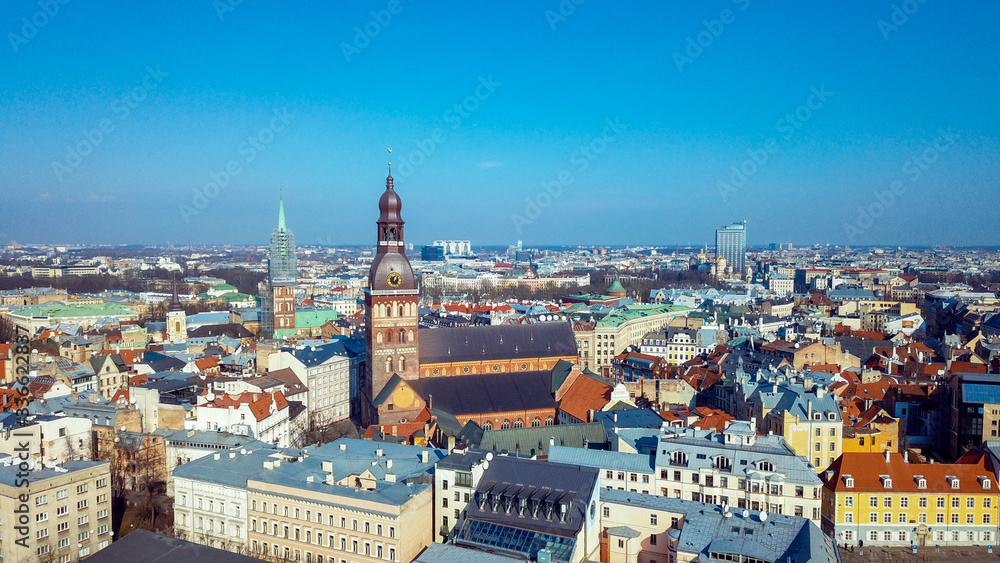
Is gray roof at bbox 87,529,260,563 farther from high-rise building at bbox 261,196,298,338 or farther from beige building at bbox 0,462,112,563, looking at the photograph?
high-rise building at bbox 261,196,298,338

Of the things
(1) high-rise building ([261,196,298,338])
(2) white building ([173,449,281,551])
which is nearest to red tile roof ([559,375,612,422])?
(2) white building ([173,449,281,551])

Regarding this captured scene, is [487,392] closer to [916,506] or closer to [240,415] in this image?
[240,415]

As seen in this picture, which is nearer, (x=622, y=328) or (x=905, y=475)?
(x=905, y=475)

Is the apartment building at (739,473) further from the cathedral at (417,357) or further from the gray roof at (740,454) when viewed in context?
the cathedral at (417,357)

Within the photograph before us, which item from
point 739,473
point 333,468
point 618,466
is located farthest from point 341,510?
point 739,473

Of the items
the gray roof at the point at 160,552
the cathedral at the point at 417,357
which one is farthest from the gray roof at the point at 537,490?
the cathedral at the point at 417,357

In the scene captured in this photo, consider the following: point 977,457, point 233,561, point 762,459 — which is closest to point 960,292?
point 977,457
